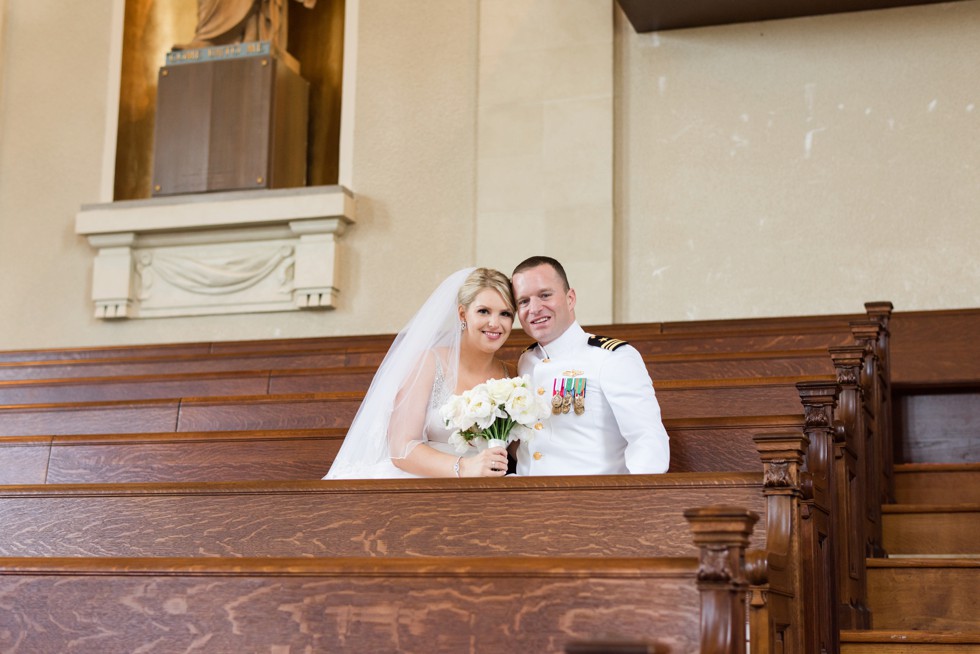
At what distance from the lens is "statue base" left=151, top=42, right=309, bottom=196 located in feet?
22.0

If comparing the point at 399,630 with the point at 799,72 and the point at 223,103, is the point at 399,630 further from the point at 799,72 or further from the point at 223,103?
the point at 223,103

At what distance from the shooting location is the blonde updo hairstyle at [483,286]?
3740 mm

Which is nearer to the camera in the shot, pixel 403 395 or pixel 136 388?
pixel 403 395

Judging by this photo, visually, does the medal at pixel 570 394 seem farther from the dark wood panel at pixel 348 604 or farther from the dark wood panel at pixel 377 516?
the dark wood panel at pixel 348 604

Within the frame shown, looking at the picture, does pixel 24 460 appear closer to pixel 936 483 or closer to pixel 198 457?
pixel 198 457

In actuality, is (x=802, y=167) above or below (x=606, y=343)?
above

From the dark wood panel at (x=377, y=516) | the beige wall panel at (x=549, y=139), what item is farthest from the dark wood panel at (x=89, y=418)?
the beige wall panel at (x=549, y=139)

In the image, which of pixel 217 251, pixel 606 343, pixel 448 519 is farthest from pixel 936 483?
pixel 217 251

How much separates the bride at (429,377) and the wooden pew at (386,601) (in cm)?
128

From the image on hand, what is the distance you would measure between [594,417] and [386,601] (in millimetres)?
1434

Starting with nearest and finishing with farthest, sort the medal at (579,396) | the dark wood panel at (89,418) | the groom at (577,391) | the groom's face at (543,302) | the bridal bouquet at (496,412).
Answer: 1. the bridal bouquet at (496,412)
2. the groom at (577,391)
3. the medal at (579,396)
4. the groom's face at (543,302)
5. the dark wood panel at (89,418)

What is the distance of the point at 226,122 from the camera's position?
22.1ft

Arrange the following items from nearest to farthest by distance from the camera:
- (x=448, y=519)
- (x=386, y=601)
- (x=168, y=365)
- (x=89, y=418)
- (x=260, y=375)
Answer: (x=386, y=601), (x=448, y=519), (x=89, y=418), (x=260, y=375), (x=168, y=365)

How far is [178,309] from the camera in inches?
→ 267
